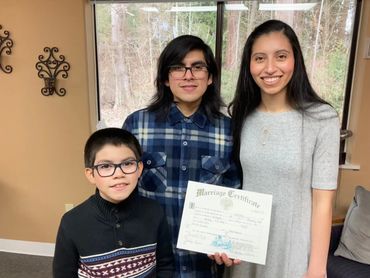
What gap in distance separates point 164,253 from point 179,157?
13.0 inches

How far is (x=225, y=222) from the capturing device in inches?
40.5

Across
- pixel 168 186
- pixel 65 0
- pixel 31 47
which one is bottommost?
pixel 168 186

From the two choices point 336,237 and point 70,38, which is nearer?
point 336,237

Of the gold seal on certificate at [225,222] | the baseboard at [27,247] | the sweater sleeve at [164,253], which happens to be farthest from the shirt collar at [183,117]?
the baseboard at [27,247]

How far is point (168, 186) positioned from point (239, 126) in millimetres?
331

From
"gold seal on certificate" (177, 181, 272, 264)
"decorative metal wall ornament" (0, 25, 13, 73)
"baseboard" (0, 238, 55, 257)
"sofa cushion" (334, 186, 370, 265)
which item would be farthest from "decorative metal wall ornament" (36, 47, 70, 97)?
"sofa cushion" (334, 186, 370, 265)

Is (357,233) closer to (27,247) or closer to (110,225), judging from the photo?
(110,225)

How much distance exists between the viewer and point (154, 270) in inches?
41.6

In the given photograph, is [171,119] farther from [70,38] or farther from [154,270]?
[70,38]

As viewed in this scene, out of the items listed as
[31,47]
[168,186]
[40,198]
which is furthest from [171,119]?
[40,198]

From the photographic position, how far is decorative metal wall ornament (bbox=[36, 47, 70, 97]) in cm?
226

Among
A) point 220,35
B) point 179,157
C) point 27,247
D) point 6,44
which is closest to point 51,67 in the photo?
point 6,44

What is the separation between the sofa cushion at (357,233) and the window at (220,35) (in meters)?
0.60

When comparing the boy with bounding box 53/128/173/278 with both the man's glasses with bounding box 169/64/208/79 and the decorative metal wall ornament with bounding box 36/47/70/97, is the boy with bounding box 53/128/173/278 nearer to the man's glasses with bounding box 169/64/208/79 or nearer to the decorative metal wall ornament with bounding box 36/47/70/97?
the man's glasses with bounding box 169/64/208/79
